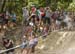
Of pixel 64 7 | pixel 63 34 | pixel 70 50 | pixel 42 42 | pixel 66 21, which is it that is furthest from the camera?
pixel 64 7

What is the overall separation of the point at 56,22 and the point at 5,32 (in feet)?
13.4

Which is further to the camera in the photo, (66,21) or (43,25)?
(66,21)

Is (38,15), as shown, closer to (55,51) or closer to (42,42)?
(42,42)

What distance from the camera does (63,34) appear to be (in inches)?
862

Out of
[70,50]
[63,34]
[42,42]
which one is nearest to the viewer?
[70,50]

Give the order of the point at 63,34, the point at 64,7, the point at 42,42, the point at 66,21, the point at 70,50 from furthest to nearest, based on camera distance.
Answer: the point at 64,7, the point at 66,21, the point at 63,34, the point at 42,42, the point at 70,50

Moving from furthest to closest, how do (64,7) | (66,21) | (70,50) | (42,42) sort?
(64,7) < (66,21) < (42,42) < (70,50)

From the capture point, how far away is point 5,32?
20.0 metres

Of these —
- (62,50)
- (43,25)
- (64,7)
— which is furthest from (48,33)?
(64,7)

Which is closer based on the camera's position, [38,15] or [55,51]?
[55,51]

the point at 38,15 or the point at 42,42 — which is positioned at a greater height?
the point at 38,15

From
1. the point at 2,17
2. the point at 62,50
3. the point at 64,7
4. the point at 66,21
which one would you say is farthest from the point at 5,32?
the point at 64,7

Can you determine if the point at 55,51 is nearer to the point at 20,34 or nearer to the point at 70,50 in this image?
the point at 70,50

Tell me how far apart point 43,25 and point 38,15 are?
2.19 ft
